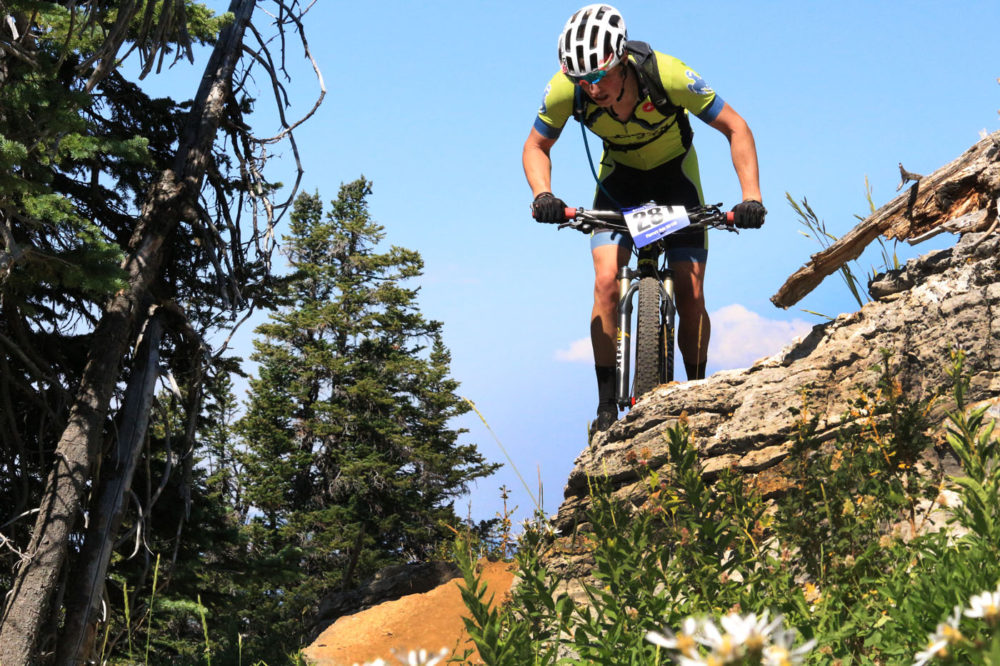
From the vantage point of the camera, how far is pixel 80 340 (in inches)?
368

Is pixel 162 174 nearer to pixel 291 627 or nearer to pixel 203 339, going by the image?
pixel 203 339

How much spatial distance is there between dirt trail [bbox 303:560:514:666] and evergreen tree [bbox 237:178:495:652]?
12.7 metres

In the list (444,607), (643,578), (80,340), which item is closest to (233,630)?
(444,607)

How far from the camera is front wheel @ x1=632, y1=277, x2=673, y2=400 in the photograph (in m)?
6.11

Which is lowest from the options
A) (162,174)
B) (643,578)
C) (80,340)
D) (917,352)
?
(643,578)

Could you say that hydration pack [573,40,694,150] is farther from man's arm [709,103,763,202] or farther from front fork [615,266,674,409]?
front fork [615,266,674,409]

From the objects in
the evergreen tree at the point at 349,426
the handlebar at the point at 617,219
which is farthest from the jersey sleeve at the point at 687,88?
the evergreen tree at the point at 349,426

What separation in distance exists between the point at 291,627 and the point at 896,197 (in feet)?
44.6

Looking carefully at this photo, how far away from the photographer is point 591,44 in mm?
5875

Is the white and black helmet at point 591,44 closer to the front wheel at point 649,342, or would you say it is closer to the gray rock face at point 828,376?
the front wheel at point 649,342

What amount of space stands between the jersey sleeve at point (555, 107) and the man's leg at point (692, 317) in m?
1.42

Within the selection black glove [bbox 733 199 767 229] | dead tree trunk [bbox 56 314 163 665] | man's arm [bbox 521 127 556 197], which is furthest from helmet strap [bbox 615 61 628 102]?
dead tree trunk [bbox 56 314 163 665]

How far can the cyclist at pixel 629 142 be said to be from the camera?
596 cm

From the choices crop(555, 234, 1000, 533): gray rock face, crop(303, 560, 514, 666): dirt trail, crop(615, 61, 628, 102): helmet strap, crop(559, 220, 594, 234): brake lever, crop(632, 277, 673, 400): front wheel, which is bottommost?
crop(303, 560, 514, 666): dirt trail
